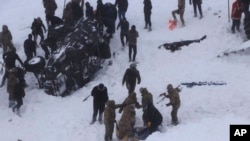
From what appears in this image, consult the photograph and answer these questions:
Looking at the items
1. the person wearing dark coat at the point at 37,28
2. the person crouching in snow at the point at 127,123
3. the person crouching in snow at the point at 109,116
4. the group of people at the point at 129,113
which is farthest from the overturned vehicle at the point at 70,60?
the person crouching in snow at the point at 127,123

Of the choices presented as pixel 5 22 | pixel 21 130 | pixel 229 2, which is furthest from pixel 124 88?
pixel 5 22

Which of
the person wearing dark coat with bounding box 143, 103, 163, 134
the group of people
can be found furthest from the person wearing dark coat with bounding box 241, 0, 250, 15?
the person wearing dark coat with bounding box 143, 103, 163, 134

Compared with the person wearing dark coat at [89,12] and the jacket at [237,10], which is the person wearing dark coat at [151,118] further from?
the person wearing dark coat at [89,12]

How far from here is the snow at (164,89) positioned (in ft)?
58.7

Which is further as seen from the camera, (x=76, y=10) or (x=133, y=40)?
(x=76, y=10)

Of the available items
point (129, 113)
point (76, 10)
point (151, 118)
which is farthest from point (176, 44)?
point (129, 113)

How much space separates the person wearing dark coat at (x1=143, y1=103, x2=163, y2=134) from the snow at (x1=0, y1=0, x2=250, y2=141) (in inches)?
15.5

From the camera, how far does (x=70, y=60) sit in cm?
2144

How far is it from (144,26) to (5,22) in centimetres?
817

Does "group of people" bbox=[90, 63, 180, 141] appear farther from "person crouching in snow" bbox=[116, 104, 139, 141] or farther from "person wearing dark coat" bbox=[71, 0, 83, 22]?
"person wearing dark coat" bbox=[71, 0, 83, 22]

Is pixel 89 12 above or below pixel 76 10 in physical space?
below

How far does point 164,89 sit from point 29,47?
6191 mm

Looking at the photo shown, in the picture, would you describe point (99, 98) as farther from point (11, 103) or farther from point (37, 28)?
point (37, 28)

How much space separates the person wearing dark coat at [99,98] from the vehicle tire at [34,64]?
13.3ft
